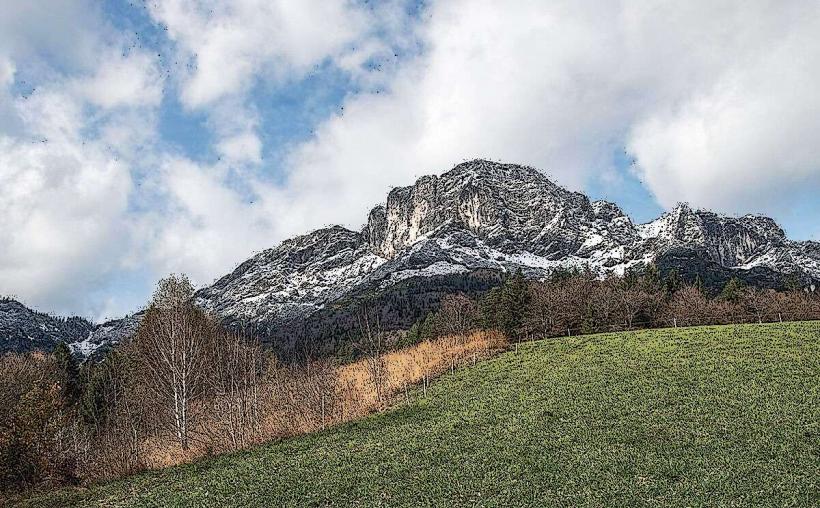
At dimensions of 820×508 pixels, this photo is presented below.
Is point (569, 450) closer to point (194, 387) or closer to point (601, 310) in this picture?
point (194, 387)

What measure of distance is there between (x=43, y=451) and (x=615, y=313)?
227 feet

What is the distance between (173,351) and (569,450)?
25.9 metres

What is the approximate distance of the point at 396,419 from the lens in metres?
29.1

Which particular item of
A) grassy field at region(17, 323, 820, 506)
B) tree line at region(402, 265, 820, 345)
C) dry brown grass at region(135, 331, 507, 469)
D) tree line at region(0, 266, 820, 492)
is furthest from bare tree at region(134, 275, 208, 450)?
tree line at region(402, 265, 820, 345)

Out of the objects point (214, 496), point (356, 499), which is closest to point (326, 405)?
point (214, 496)

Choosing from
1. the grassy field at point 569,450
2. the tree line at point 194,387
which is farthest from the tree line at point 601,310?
the grassy field at point 569,450

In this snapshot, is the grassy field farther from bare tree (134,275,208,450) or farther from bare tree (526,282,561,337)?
bare tree (526,282,561,337)

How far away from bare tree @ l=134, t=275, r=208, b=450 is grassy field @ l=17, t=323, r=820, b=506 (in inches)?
443

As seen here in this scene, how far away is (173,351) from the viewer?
33656 millimetres

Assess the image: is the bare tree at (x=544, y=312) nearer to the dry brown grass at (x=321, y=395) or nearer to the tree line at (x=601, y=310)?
the tree line at (x=601, y=310)

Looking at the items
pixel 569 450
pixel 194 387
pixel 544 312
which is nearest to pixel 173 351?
pixel 194 387

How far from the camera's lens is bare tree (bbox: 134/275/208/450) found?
112 feet

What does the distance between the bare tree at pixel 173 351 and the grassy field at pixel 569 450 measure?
11.2 metres

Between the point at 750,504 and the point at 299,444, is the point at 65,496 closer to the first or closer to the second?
the point at 299,444
